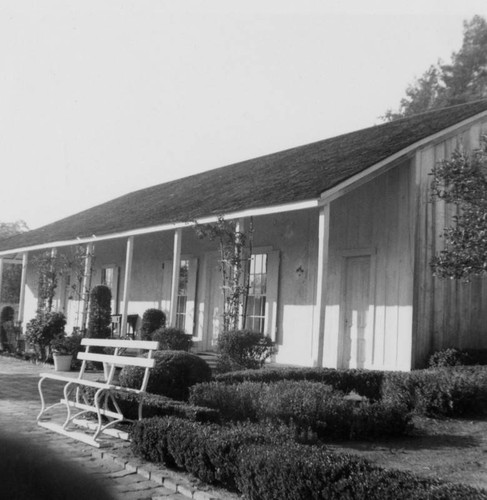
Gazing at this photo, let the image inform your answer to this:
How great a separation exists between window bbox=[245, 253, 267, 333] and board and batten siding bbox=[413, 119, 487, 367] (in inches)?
177

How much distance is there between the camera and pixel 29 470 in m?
1.14

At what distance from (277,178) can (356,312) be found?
3.72m

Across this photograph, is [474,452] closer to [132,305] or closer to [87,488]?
[87,488]

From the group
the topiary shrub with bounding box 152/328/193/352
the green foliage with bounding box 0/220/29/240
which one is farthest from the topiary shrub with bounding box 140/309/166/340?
the green foliage with bounding box 0/220/29/240

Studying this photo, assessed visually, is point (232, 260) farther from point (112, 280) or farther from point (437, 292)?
point (112, 280)

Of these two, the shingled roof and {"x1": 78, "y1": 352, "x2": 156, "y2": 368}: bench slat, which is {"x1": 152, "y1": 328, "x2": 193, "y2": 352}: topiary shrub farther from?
{"x1": 78, "y1": 352, "x2": 156, "y2": 368}: bench slat

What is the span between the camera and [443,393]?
848 cm

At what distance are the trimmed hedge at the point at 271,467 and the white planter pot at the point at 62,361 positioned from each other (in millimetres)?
8951

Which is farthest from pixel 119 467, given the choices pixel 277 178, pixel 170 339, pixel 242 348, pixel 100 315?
pixel 100 315

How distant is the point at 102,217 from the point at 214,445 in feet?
62.0

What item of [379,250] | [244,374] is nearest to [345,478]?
[244,374]

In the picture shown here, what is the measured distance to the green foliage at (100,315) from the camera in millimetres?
15695

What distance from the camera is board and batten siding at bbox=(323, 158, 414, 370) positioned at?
40.1 feet

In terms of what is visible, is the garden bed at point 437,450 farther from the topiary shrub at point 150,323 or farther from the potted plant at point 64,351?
the potted plant at point 64,351
